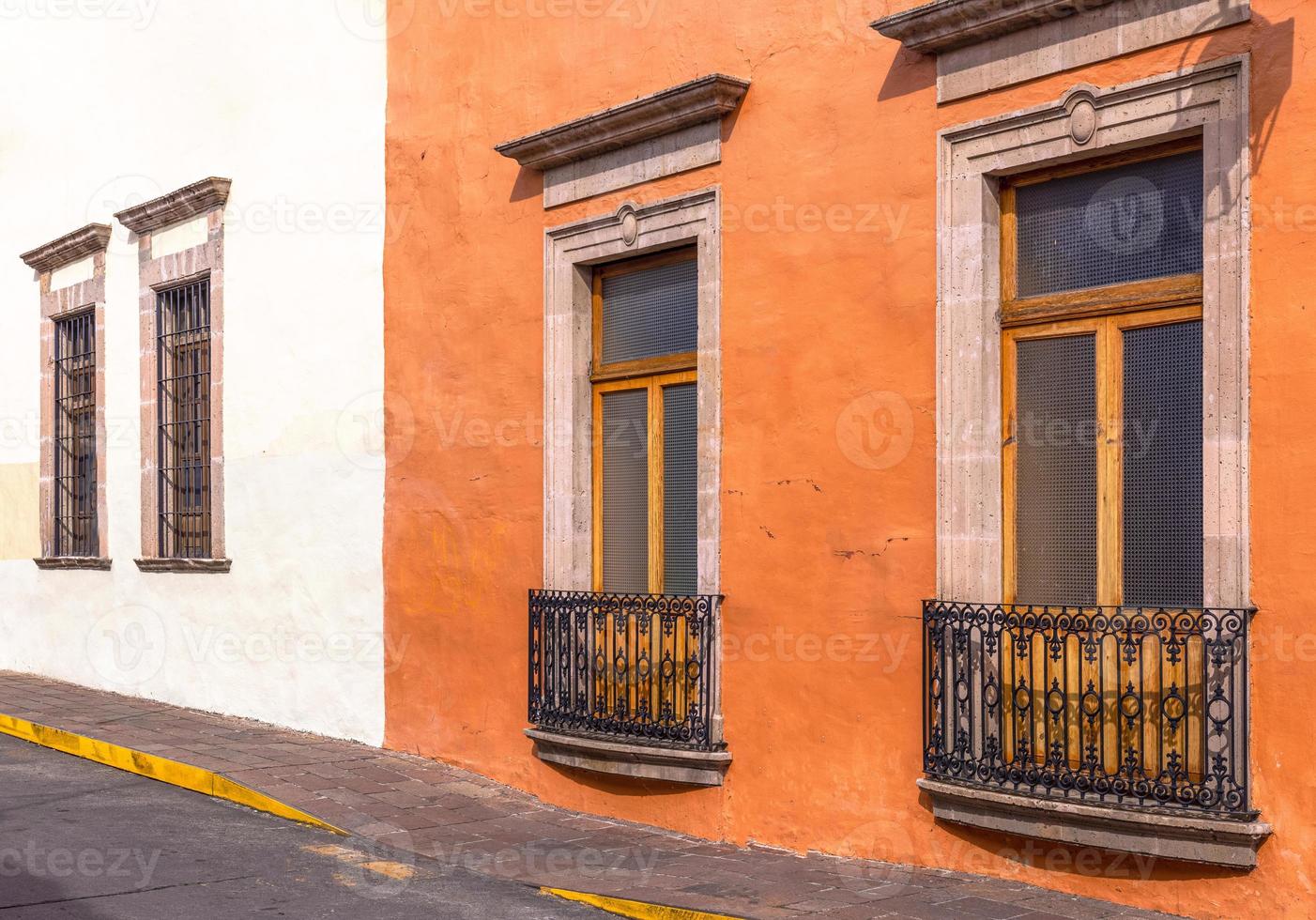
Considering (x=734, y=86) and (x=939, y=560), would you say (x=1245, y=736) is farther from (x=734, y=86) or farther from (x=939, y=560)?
(x=734, y=86)

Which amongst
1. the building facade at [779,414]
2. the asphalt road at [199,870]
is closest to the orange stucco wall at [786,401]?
the building facade at [779,414]

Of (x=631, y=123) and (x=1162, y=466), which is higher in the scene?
(x=631, y=123)

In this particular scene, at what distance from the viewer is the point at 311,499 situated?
11805 mm

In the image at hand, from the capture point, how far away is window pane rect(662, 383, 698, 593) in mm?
9016

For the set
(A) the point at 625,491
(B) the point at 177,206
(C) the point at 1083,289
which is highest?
(B) the point at 177,206

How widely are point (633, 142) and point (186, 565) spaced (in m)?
6.27

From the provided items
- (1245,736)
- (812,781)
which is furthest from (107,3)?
(1245,736)

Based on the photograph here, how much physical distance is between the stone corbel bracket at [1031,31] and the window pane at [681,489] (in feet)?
8.16

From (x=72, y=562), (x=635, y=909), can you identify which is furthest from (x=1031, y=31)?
(x=72, y=562)

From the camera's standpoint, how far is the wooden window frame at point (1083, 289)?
6746 mm

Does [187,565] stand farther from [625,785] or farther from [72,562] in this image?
[625,785]

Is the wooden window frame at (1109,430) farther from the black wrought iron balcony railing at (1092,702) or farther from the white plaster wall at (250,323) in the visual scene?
the white plaster wall at (250,323)

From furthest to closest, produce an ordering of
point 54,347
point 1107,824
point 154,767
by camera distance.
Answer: point 54,347
point 154,767
point 1107,824

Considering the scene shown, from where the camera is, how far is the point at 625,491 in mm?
9516
